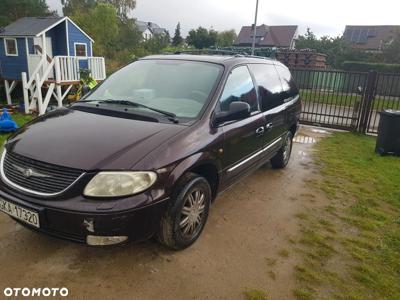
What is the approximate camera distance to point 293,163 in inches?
255

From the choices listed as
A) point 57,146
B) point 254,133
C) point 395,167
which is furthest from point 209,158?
point 395,167

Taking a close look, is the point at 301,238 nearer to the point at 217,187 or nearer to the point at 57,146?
the point at 217,187

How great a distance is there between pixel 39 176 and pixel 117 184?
63 centimetres

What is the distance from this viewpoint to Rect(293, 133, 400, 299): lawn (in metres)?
2.91

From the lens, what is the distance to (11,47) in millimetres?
14227

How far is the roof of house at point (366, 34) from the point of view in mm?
47094

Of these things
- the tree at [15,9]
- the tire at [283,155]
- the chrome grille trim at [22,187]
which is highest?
the tree at [15,9]

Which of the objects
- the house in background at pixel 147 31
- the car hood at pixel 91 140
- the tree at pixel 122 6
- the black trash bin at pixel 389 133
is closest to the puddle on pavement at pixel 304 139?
the black trash bin at pixel 389 133

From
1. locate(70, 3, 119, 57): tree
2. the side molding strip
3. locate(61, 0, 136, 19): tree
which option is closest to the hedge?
locate(70, 3, 119, 57): tree

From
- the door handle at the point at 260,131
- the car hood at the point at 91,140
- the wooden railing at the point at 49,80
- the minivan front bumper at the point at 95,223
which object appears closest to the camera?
the minivan front bumper at the point at 95,223

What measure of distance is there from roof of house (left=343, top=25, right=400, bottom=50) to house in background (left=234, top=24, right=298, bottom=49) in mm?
7697

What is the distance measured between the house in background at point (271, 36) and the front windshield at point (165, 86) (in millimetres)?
47974

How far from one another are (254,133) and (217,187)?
3.12 ft

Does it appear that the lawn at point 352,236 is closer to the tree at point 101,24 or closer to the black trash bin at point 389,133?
the black trash bin at point 389,133
